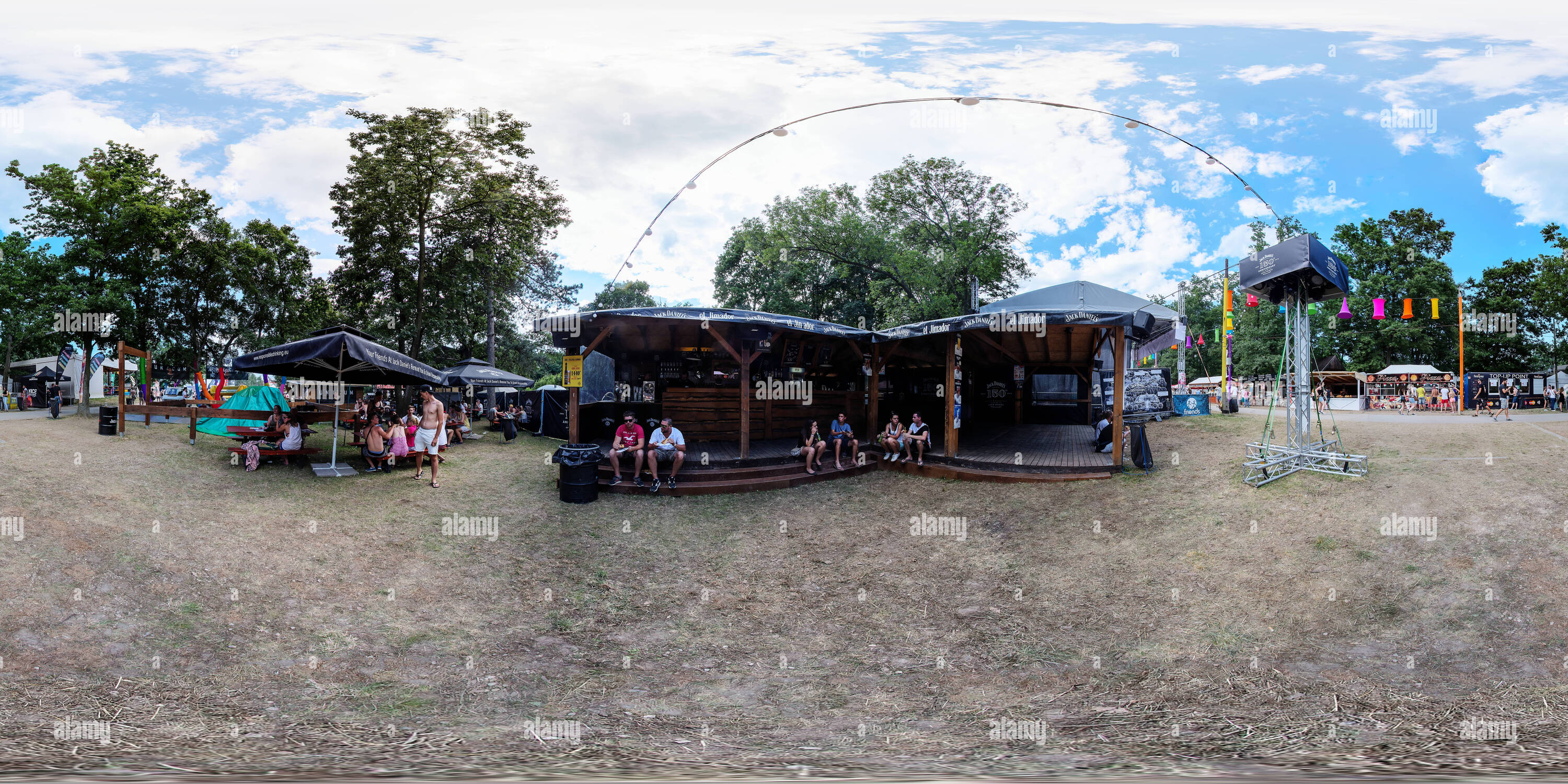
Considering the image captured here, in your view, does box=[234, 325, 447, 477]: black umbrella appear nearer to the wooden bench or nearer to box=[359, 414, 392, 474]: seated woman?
the wooden bench

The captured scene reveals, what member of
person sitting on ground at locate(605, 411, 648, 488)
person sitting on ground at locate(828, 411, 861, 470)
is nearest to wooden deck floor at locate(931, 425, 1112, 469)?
person sitting on ground at locate(828, 411, 861, 470)

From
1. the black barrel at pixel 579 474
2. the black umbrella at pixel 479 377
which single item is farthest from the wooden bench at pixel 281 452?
the black umbrella at pixel 479 377

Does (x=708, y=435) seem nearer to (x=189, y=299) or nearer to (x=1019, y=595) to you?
(x=1019, y=595)

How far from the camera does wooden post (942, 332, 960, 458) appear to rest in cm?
1209

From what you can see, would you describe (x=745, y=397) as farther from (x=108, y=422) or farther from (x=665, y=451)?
(x=108, y=422)

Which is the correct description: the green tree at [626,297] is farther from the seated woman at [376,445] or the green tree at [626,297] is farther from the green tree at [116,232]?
the seated woman at [376,445]

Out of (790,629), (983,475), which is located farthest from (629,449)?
(983,475)

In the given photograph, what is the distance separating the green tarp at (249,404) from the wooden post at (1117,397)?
49.4 ft

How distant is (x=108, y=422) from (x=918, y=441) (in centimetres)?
1611

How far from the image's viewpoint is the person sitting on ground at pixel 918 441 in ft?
40.1

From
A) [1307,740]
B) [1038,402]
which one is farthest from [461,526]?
[1038,402]

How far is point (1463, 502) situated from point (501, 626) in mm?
10245

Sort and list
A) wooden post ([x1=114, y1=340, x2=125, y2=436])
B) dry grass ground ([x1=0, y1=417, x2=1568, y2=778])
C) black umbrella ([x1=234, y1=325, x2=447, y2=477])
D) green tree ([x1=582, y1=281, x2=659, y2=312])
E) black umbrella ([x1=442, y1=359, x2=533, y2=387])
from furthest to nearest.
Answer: green tree ([x1=582, y1=281, x2=659, y2=312]), black umbrella ([x1=442, y1=359, x2=533, y2=387]), wooden post ([x1=114, y1=340, x2=125, y2=436]), black umbrella ([x1=234, y1=325, x2=447, y2=477]), dry grass ground ([x1=0, y1=417, x2=1568, y2=778])

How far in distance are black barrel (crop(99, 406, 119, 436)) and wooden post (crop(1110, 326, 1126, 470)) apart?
747 inches
